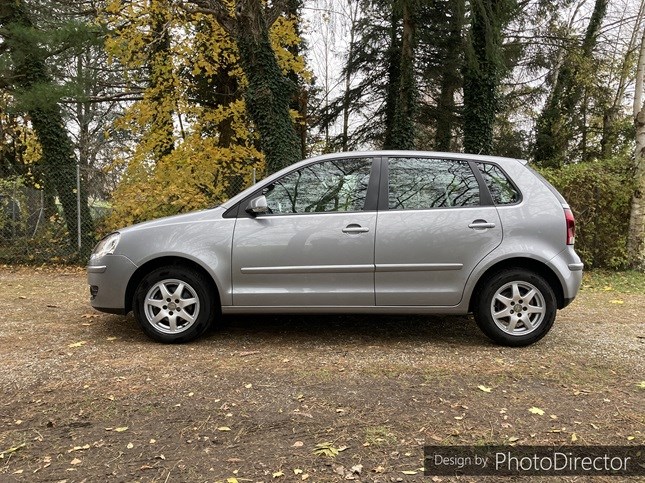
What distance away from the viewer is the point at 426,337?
4750 millimetres

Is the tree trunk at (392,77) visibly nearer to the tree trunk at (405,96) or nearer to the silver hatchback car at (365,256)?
the tree trunk at (405,96)

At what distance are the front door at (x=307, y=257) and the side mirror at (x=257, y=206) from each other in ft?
0.22

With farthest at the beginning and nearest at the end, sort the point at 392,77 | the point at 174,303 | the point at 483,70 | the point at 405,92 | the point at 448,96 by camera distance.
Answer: the point at 448,96
the point at 392,77
the point at 405,92
the point at 483,70
the point at 174,303

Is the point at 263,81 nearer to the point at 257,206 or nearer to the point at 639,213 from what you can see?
the point at 257,206

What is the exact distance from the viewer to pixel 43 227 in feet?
33.0

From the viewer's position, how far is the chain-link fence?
997 centimetres

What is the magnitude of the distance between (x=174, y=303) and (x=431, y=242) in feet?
7.74

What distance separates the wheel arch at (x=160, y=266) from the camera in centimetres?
440

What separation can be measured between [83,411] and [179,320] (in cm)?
142

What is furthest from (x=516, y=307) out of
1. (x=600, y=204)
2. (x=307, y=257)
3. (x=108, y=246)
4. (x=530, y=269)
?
(x=600, y=204)

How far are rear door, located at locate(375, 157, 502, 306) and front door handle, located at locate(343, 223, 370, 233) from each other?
0.13 m

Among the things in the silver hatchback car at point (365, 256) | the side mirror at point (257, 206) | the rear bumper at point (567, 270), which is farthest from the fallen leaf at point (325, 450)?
the rear bumper at point (567, 270)

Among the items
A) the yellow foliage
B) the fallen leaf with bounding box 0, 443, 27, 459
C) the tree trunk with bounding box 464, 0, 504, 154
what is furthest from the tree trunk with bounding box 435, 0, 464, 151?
the fallen leaf with bounding box 0, 443, 27, 459

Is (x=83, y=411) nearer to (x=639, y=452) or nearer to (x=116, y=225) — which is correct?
(x=639, y=452)
